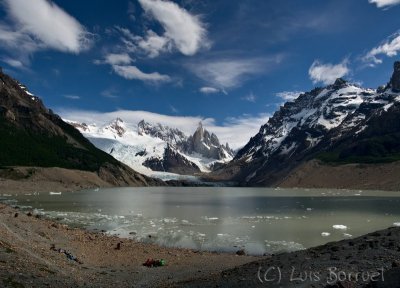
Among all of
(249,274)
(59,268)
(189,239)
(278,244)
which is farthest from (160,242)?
(249,274)

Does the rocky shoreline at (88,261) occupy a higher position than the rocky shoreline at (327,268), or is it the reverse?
the rocky shoreline at (327,268)

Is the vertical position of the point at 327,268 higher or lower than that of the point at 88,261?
higher

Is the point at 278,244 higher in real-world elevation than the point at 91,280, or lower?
higher

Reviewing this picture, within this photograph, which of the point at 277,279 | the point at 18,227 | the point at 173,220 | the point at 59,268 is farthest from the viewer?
the point at 173,220

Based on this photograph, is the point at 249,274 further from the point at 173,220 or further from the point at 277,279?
the point at 173,220

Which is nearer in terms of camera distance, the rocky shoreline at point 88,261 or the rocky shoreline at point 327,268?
the rocky shoreline at point 327,268

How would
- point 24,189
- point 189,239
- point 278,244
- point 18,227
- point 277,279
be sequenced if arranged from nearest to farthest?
1. point 277,279
2. point 18,227
3. point 278,244
4. point 189,239
5. point 24,189

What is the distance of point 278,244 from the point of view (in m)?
51.2

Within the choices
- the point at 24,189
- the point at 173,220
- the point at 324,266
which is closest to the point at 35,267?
the point at 324,266

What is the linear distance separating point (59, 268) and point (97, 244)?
55.5ft

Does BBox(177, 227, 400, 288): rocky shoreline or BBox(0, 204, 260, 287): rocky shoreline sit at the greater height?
BBox(177, 227, 400, 288): rocky shoreline

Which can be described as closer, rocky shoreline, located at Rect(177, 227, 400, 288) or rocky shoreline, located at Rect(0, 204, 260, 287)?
rocky shoreline, located at Rect(177, 227, 400, 288)

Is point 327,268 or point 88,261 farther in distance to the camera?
point 88,261

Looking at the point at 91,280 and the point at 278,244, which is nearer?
the point at 91,280
